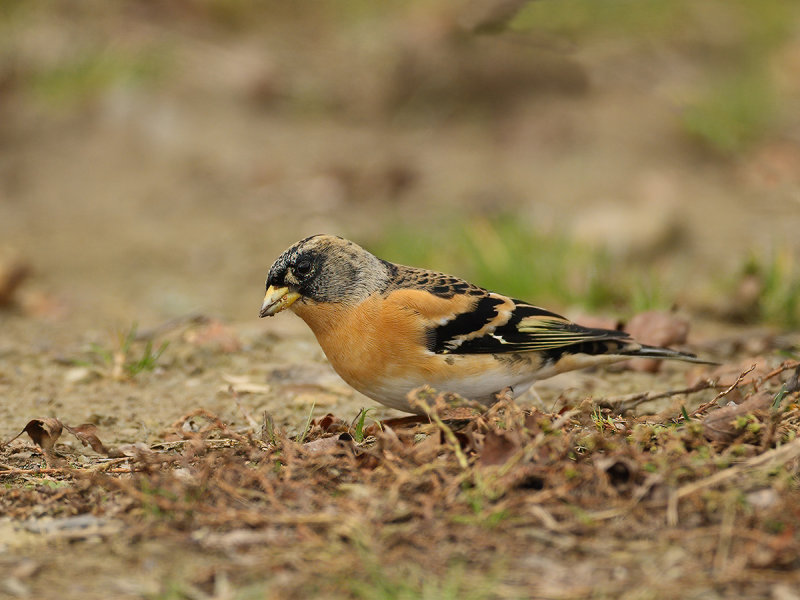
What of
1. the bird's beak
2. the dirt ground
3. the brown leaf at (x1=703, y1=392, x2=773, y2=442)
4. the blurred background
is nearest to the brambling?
the bird's beak

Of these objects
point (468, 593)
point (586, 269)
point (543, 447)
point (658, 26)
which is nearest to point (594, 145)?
point (658, 26)

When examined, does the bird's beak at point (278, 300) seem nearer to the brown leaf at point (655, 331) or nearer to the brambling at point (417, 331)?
the brambling at point (417, 331)

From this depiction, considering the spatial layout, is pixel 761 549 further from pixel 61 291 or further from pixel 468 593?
pixel 61 291

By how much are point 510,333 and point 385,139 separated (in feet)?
18.4

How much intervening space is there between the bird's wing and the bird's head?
1.16 feet

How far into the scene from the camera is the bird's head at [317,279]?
364 centimetres

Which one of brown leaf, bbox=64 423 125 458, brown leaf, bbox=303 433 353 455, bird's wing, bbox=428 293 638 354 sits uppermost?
bird's wing, bbox=428 293 638 354

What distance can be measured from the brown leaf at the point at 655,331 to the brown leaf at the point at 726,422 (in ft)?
5.04

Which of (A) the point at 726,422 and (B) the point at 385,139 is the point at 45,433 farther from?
(B) the point at 385,139

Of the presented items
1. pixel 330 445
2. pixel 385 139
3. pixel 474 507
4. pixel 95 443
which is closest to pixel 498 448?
pixel 474 507

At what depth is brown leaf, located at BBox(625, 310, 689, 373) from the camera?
179 inches

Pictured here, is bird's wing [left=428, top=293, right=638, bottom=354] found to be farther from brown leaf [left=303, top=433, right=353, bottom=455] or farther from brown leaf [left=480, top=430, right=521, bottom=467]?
brown leaf [left=480, top=430, right=521, bottom=467]

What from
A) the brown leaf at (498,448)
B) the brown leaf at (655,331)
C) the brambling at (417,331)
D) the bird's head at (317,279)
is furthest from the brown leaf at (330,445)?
the brown leaf at (655,331)

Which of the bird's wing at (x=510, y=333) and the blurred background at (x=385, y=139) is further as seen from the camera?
the blurred background at (x=385, y=139)
